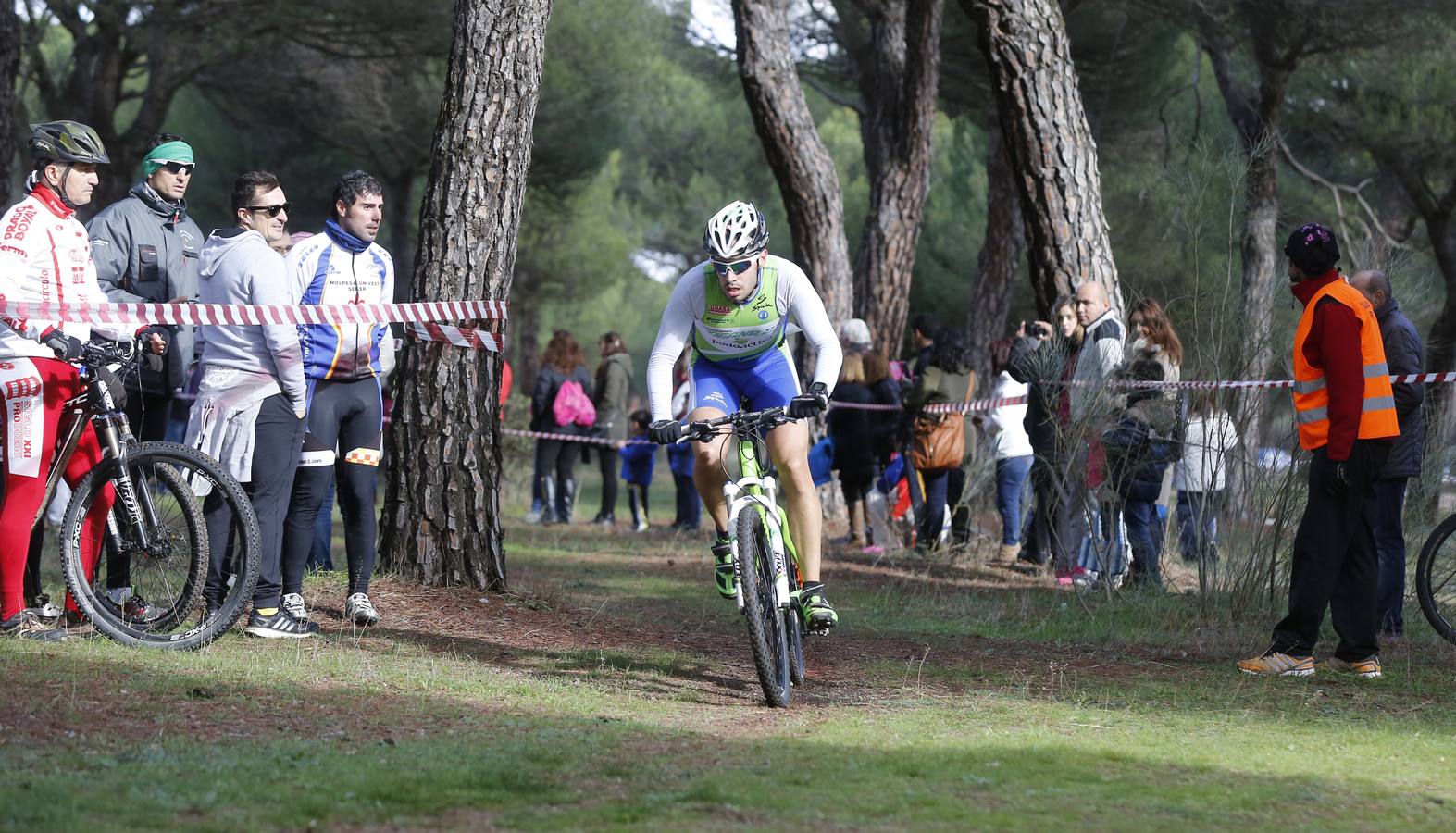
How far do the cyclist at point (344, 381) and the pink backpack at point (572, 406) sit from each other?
8.93 m

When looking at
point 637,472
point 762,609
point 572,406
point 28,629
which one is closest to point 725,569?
point 762,609

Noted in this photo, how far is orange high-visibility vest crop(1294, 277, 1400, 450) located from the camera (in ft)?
22.9

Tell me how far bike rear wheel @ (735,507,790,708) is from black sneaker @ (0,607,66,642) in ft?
9.35

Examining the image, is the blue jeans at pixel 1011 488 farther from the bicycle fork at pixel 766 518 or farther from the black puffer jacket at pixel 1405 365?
the bicycle fork at pixel 766 518

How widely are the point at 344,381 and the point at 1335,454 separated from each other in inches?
174

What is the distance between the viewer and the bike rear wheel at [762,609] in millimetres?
5934

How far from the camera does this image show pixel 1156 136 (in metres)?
25.9

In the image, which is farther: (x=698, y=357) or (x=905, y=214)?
(x=905, y=214)

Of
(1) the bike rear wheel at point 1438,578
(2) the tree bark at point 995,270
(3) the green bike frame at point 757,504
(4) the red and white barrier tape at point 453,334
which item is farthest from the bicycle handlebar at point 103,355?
(2) the tree bark at point 995,270

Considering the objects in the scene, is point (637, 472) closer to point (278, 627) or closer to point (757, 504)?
point (278, 627)

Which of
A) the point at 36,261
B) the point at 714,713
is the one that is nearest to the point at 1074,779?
the point at 714,713

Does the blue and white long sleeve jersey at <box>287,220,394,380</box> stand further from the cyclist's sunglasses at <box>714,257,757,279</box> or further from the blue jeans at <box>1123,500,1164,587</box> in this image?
the blue jeans at <box>1123,500,1164,587</box>

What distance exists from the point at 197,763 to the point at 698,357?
283 centimetres

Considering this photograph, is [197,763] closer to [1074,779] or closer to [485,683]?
[485,683]
